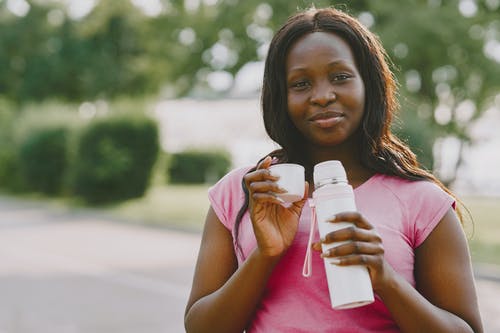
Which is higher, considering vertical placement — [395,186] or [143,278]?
[395,186]

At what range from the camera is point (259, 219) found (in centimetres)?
171

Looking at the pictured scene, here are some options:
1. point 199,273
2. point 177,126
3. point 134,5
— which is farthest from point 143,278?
point 134,5

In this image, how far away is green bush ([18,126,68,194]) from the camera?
82.1ft

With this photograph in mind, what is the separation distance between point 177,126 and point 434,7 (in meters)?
20.4

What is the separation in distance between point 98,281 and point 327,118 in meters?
8.03

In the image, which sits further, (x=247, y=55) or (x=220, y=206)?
(x=247, y=55)

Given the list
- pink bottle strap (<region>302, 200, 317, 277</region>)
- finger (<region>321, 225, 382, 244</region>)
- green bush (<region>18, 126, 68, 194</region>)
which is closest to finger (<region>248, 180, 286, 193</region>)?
pink bottle strap (<region>302, 200, 317, 277</region>)

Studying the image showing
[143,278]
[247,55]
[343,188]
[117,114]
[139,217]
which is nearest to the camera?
[343,188]

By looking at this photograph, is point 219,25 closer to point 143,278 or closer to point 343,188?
point 143,278

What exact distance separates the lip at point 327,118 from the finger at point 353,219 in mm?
387

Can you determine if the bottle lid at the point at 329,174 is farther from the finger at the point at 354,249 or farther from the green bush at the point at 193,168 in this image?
the green bush at the point at 193,168

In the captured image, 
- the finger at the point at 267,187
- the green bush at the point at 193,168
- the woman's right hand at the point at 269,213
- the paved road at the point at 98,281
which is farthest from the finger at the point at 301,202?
the green bush at the point at 193,168

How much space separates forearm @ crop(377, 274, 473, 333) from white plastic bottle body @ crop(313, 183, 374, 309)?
0.39 ft

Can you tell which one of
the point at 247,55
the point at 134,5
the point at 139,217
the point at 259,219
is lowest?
the point at 139,217
